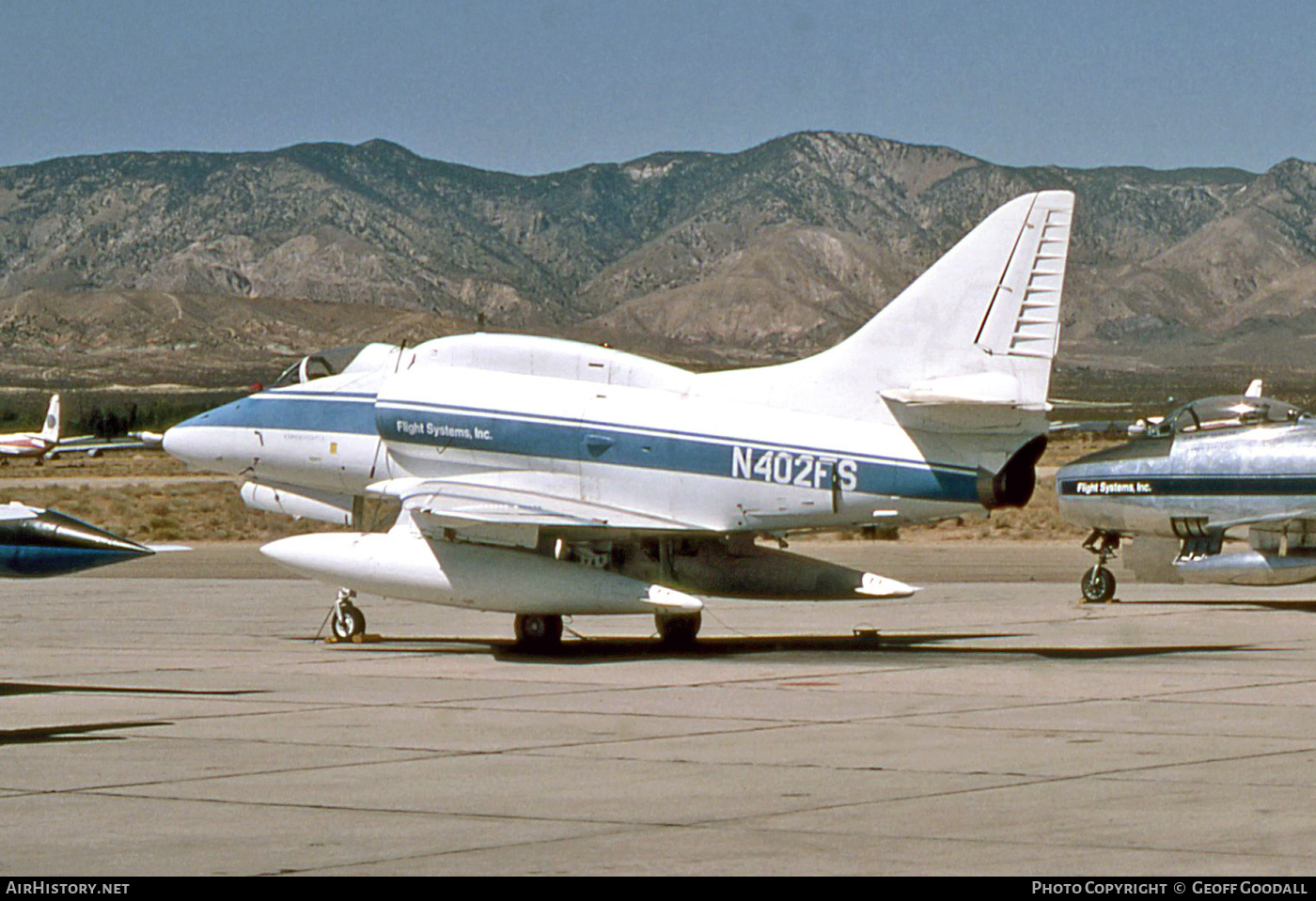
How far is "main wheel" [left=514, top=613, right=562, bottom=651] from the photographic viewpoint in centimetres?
1998

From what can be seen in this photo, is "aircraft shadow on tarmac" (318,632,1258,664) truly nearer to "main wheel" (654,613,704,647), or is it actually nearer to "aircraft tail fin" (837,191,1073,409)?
"main wheel" (654,613,704,647)

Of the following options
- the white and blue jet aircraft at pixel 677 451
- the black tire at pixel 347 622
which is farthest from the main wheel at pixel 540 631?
the black tire at pixel 347 622

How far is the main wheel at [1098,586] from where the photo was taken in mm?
25656

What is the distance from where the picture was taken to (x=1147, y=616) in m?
23.8

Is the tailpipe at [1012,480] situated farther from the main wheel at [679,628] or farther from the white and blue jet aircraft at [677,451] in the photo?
the main wheel at [679,628]

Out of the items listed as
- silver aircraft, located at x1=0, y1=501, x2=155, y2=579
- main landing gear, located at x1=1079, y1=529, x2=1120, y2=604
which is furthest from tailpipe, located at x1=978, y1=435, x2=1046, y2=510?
main landing gear, located at x1=1079, y1=529, x2=1120, y2=604

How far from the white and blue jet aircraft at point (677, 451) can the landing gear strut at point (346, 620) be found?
0.03m

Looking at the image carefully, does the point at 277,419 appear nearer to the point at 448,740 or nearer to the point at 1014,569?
the point at 448,740

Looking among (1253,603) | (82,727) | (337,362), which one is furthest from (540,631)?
(1253,603)

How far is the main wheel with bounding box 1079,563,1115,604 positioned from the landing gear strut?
9499 mm

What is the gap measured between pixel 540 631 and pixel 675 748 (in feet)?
23.4

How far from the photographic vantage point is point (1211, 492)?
24.5 metres

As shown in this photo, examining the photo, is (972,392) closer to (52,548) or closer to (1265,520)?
(1265,520)
